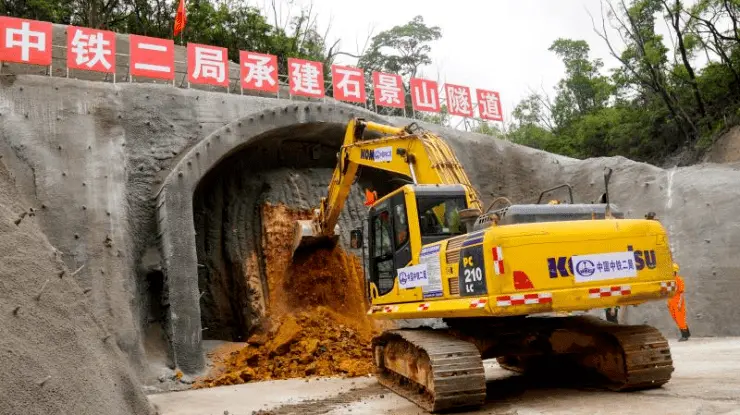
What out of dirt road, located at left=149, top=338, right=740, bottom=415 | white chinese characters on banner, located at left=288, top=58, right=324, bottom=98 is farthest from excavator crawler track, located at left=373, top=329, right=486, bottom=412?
white chinese characters on banner, located at left=288, top=58, right=324, bottom=98

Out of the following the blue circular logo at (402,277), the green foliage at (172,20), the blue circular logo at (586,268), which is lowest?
the blue circular logo at (586,268)

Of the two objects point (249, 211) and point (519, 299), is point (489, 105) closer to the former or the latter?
point (249, 211)

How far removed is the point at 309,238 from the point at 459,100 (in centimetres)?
858

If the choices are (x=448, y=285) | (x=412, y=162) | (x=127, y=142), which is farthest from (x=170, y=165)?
(x=448, y=285)

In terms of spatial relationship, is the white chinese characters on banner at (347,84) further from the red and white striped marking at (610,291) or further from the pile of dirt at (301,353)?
the red and white striped marking at (610,291)

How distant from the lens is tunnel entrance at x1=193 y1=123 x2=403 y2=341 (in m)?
13.0

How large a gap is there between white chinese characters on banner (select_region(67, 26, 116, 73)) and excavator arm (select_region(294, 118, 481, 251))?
6056mm

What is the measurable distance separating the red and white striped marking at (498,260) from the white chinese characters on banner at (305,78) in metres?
10.5

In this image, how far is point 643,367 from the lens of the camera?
6.20 metres

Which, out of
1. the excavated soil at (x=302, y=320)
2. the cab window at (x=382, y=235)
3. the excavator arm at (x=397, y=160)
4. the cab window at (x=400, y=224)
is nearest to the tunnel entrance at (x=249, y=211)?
the excavated soil at (x=302, y=320)

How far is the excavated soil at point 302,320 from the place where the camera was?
10625 mm

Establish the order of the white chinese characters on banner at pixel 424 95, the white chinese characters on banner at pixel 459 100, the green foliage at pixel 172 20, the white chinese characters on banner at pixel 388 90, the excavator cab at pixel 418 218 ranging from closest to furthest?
1. the excavator cab at pixel 418 218
2. the white chinese characters on banner at pixel 388 90
3. the white chinese characters on banner at pixel 424 95
4. the white chinese characters on banner at pixel 459 100
5. the green foliage at pixel 172 20

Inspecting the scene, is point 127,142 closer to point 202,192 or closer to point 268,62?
point 202,192

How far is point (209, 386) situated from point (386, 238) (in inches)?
177
